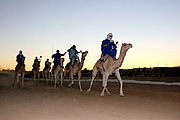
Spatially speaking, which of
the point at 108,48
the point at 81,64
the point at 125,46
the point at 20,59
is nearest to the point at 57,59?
the point at 20,59

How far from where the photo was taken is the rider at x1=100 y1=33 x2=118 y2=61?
17.2 meters

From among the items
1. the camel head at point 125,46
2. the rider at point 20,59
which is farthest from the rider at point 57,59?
the camel head at point 125,46

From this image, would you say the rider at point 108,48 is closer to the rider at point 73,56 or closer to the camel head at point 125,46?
the camel head at point 125,46

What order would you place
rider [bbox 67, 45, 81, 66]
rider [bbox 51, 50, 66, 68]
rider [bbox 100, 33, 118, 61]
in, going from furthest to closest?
1. rider [bbox 51, 50, 66, 68]
2. rider [bbox 67, 45, 81, 66]
3. rider [bbox 100, 33, 118, 61]

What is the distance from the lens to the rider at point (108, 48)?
17.2 m

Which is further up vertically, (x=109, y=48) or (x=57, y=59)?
(x=57, y=59)

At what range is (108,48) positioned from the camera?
56.3ft

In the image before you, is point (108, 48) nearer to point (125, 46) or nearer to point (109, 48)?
point (109, 48)

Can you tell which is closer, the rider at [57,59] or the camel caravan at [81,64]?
the camel caravan at [81,64]

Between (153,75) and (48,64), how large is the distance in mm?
17903

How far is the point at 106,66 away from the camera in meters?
17.0

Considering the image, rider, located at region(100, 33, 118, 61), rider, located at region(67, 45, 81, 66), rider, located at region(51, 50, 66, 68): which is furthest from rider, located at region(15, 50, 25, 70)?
rider, located at region(100, 33, 118, 61)

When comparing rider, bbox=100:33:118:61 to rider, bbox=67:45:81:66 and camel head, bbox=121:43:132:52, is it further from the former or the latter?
rider, bbox=67:45:81:66

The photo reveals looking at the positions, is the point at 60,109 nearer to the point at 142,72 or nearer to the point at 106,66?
the point at 106,66
